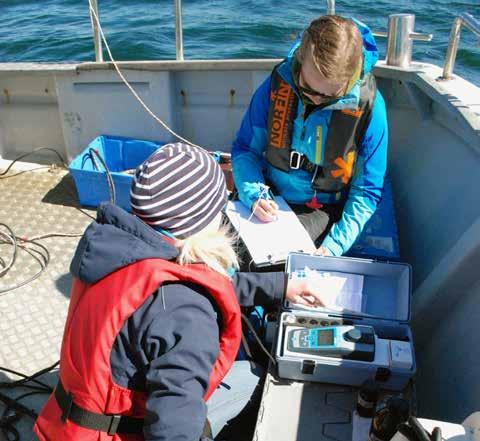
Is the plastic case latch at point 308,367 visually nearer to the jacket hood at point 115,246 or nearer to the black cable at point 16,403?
the jacket hood at point 115,246

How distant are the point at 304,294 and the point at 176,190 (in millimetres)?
760

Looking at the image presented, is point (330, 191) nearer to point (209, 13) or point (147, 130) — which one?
point (147, 130)

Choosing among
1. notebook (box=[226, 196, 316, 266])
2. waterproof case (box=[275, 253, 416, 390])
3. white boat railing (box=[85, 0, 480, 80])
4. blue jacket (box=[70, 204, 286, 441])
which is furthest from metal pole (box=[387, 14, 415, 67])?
blue jacket (box=[70, 204, 286, 441])

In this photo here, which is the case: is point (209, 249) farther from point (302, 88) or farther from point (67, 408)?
point (302, 88)

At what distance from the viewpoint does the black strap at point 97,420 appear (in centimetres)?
127

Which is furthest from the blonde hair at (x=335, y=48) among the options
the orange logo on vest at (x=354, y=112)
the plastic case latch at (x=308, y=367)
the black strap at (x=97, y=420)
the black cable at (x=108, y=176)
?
the black cable at (x=108, y=176)

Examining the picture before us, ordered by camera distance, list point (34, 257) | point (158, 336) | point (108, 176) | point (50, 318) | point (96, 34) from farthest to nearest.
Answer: point (96, 34), point (108, 176), point (34, 257), point (50, 318), point (158, 336)

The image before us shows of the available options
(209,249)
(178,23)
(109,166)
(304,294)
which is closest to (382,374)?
(304,294)

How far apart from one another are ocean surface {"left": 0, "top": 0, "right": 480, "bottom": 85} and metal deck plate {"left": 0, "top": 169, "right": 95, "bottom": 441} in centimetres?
337

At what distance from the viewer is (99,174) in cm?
328

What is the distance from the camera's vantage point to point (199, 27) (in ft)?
25.0

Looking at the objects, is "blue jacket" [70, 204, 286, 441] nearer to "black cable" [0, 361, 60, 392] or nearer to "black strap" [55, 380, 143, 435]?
"black strap" [55, 380, 143, 435]

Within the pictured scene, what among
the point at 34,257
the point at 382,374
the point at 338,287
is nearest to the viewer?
the point at 382,374

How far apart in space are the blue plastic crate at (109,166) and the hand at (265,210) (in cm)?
109
